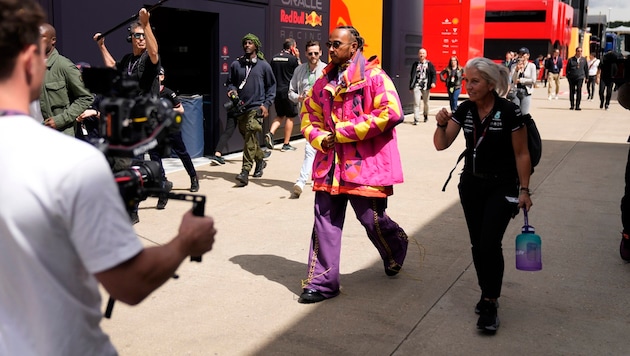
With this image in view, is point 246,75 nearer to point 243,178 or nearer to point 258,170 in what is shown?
point 258,170

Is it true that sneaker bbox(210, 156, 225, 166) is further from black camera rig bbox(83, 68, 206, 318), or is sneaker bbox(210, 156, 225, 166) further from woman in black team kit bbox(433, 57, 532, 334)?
black camera rig bbox(83, 68, 206, 318)

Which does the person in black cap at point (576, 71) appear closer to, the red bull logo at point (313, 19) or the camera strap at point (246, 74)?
the red bull logo at point (313, 19)

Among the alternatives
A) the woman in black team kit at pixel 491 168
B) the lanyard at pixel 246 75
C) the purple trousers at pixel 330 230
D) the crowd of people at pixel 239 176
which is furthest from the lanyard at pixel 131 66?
the woman in black team kit at pixel 491 168

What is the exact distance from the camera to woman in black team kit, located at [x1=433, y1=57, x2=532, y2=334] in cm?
464

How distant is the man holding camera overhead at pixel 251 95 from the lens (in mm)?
9914

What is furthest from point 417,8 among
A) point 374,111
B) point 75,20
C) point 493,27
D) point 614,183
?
point 493,27

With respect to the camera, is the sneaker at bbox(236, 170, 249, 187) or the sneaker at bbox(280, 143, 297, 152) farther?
the sneaker at bbox(280, 143, 297, 152)

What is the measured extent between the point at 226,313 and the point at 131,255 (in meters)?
3.35

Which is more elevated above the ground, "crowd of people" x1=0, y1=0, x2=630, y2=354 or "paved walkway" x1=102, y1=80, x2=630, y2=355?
"crowd of people" x1=0, y1=0, x2=630, y2=354

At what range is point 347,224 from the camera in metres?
7.49

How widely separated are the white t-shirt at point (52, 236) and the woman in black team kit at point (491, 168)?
10.6 ft

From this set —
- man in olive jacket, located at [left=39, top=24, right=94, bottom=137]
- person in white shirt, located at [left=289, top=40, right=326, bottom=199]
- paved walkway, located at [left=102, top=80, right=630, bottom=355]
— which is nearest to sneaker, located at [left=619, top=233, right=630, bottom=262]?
paved walkway, located at [left=102, top=80, right=630, bottom=355]

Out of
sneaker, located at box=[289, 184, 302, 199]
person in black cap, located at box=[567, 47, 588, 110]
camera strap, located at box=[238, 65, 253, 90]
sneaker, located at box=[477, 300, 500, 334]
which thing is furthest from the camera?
person in black cap, located at box=[567, 47, 588, 110]

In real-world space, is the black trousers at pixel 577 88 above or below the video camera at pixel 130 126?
below
